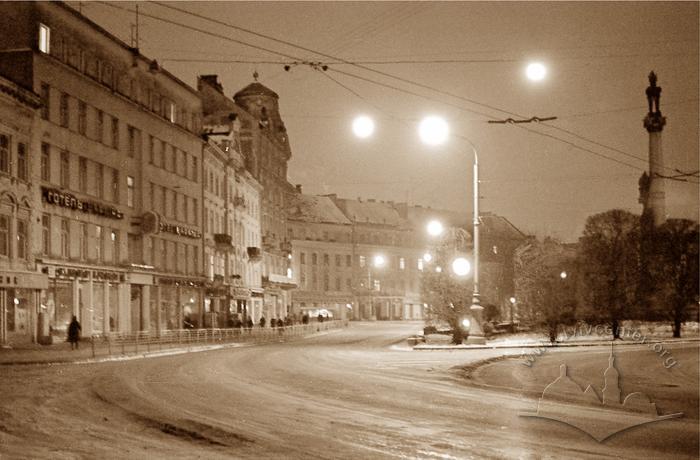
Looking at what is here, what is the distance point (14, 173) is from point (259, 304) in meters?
46.0

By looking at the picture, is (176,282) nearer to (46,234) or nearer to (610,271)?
(46,234)

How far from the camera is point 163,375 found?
22844 mm

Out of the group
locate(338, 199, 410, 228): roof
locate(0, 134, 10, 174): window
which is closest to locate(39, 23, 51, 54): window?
locate(0, 134, 10, 174): window

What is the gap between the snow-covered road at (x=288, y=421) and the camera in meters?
10.8

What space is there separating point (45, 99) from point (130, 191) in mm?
10514

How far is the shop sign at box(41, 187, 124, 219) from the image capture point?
39.5 meters

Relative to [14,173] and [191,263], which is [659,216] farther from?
[14,173]

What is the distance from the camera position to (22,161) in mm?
37625

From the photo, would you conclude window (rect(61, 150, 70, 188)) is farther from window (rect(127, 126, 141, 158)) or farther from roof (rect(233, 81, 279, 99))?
roof (rect(233, 81, 279, 99))

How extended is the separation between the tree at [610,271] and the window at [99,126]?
26711 mm

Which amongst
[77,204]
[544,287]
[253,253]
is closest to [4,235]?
[77,204]

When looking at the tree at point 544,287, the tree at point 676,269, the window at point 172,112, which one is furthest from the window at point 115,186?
the tree at point 676,269

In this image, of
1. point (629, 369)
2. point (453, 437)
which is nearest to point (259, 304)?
point (629, 369)

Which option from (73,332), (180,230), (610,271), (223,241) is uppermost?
(180,230)
